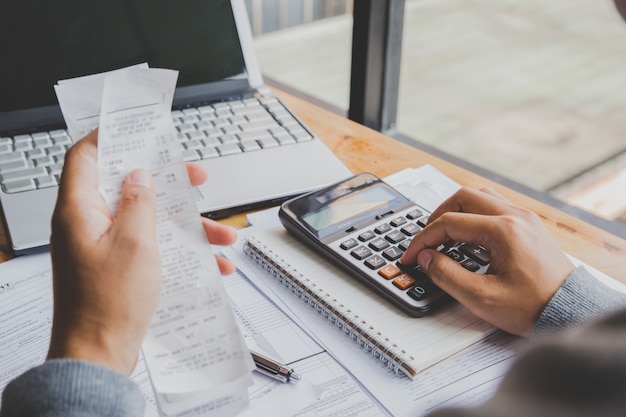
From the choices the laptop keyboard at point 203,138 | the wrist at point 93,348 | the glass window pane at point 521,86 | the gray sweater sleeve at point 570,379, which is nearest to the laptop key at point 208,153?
the laptop keyboard at point 203,138

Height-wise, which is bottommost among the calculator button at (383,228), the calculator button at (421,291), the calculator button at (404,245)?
the calculator button at (421,291)

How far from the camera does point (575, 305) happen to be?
1.77 feet

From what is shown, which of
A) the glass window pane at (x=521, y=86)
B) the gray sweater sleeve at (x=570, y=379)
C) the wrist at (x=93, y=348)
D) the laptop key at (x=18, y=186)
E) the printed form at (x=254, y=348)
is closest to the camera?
the gray sweater sleeve at (x=570, y=379)

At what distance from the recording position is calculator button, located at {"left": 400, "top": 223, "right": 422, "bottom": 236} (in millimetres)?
667

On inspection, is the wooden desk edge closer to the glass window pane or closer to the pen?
the pen

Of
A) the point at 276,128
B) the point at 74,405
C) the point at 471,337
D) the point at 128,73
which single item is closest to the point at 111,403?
the point at 74,405

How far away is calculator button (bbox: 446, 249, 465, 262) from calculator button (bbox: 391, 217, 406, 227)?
3.0 inches

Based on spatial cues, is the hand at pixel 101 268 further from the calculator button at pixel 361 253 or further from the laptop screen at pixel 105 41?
the laptop screen at pixel 105 41

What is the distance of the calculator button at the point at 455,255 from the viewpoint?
2.00 ft

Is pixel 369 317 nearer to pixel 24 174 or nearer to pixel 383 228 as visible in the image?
pixel 383 228

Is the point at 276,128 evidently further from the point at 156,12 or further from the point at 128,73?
the point at 128,73

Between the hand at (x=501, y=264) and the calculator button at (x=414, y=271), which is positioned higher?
the hand at (x=501, y=264)

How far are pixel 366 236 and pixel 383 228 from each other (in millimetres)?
24

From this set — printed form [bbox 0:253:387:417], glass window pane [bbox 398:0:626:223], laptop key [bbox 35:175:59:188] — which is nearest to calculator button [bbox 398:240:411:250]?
printed form [bbox 0:253:387:417]
